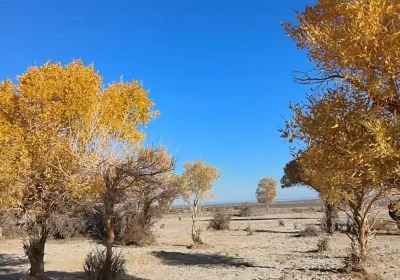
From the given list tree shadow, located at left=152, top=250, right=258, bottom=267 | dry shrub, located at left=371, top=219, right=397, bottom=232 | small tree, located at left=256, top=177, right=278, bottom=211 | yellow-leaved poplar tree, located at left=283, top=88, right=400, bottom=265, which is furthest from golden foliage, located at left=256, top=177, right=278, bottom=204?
yellow-leaved poplar tree, located at left=283, top=88, right=400, bottom=265

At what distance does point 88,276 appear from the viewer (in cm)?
1417

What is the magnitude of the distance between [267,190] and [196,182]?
201ft

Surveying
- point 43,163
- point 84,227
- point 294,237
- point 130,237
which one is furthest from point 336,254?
point 84,227

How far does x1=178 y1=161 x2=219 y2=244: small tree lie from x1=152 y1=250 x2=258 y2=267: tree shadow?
9358 millimetres

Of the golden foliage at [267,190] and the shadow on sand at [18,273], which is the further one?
the golden foliage at [267,190]

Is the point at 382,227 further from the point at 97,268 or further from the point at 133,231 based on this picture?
the point at 97,268

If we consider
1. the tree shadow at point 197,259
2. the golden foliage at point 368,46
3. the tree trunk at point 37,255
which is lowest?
the tree shadow at point 197,259

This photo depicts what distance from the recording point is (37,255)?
15.6 metres

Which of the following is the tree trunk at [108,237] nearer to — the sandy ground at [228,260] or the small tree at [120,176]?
the small tree at [120,176]

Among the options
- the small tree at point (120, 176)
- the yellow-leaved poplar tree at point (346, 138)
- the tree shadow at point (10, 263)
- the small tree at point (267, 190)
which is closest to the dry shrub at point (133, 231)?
the tree shadow at point (10, 263)

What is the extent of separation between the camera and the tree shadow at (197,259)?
20891mm

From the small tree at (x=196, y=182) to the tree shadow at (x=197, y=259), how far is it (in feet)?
30.7

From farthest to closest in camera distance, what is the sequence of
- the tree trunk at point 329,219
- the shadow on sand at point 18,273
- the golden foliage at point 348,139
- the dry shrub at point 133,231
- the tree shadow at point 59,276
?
the tree trunk at point 329,219
the dry shrub at point 133,231
the shadow on sand at point 18,273
the tree shadow at point 59,276
the golden foliage at point 348,139

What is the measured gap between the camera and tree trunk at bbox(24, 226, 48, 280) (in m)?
15.4
